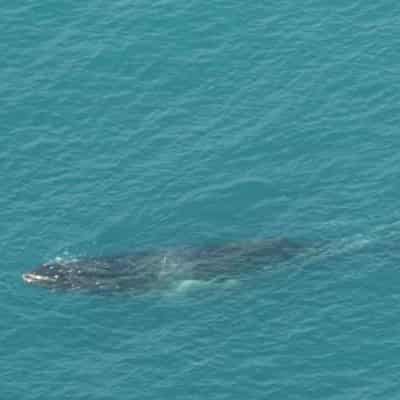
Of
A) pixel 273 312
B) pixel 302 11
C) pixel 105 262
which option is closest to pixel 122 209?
pixel 105 262

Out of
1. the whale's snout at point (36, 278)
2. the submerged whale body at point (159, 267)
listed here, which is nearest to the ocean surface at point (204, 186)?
the whale's snout at point (36, 278)

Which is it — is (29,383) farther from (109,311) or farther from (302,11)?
(302,11)

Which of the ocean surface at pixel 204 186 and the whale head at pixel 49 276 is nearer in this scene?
the ocean surface at pixel 204 186

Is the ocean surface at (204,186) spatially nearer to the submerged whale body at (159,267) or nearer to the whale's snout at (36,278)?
the whale's snout at (36,278)

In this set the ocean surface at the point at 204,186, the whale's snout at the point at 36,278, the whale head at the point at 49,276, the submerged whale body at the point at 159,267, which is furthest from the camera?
the submerged whale body at the point at 159,267

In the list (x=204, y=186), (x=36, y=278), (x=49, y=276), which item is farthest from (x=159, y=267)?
(x=204, y=186)

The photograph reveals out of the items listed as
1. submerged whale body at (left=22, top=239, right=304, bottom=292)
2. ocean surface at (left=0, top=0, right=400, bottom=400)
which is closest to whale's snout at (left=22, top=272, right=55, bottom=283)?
submerged whale body at (left=22, top=239, right=304, bottom=292)

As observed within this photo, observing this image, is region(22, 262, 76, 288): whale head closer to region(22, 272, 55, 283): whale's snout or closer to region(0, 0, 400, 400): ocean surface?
region(22, 272, 55, 283): whale's snout
